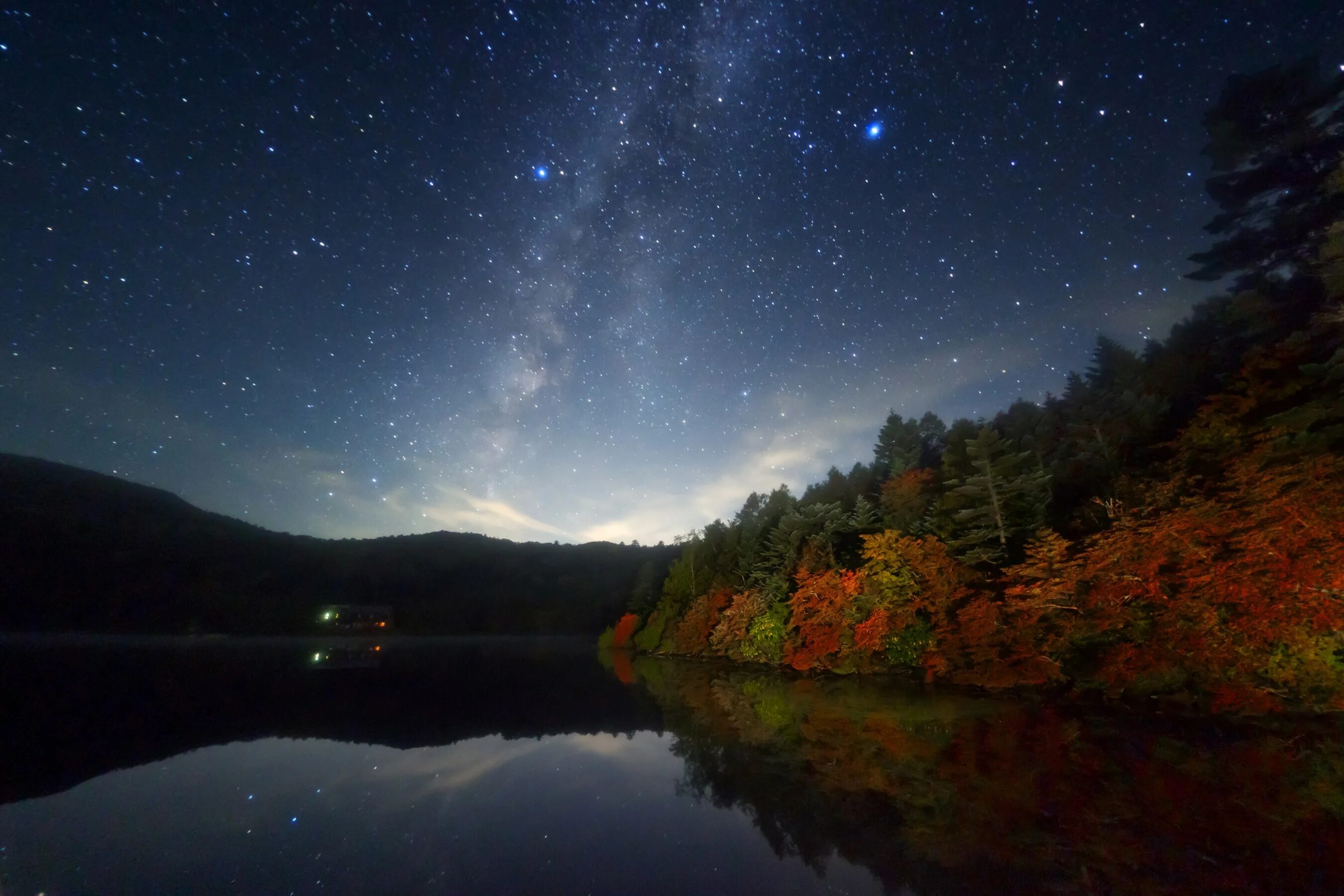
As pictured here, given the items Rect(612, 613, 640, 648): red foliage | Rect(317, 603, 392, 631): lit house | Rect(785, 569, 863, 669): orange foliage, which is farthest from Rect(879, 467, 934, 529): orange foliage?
Rect(317, 603, 392, 631): lit house

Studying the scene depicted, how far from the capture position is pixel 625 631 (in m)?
64.2

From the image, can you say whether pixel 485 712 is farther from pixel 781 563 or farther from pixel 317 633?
pixel 317 633

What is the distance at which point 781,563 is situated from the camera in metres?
39.5

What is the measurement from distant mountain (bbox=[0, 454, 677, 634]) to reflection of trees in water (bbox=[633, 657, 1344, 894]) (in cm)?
5798

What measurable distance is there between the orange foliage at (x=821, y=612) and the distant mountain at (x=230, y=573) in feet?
133

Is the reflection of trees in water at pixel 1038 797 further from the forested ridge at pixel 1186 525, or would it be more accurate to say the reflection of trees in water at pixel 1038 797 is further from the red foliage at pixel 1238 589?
the forested ridge at pixel 1186 525

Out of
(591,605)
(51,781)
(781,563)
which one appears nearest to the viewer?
(51,781)

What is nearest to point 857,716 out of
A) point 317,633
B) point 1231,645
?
point 1231,645

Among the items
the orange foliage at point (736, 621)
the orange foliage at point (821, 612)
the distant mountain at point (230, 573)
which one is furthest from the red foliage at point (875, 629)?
the distant mountain at point (230, 573)

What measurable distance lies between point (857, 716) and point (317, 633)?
3655 inches

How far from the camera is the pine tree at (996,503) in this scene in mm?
24766

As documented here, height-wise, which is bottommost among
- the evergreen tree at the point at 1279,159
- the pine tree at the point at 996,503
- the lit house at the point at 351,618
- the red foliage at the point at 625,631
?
the red foliage at the point at 625,631

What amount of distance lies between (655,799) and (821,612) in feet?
70.4

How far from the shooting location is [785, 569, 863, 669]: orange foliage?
2783 centimetres
